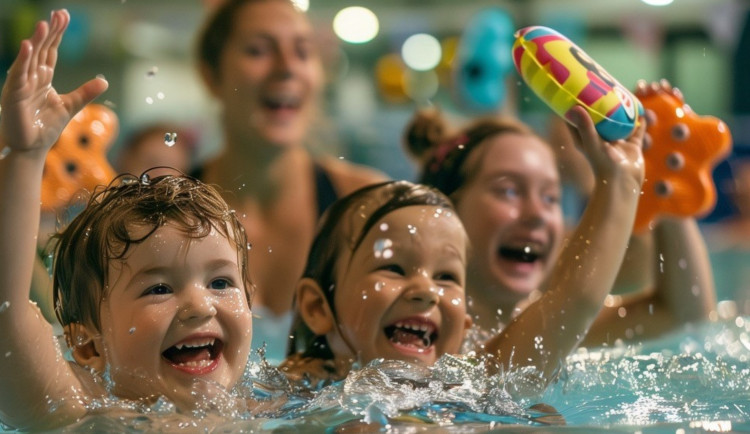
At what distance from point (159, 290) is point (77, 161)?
1176 millimetres

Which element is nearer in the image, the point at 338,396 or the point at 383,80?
the point at 338,396

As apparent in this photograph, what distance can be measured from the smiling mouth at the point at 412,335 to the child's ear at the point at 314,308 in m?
0.13

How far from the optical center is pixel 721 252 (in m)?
5.32

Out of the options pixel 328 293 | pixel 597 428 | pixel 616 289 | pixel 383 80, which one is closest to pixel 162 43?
pixel 383 80

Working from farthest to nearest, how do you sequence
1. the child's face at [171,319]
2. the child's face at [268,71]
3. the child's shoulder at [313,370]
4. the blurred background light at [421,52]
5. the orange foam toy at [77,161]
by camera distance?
the blurred background light at [421,52], the child's face at [268,71], the orange foam toy at [77,161], the child's shoulder at [313,370], the child's face at [171,319]

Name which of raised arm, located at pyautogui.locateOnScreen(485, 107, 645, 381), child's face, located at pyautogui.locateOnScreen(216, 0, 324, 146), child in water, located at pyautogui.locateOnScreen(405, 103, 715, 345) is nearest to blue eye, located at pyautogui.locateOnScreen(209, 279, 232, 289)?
raised arm, located at pyautogui.locateOnScreen(485, 107, 645, 381)

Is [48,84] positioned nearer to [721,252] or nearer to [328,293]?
[328,293]

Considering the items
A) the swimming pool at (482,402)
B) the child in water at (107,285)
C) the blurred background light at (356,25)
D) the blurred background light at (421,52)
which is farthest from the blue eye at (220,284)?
the blurred background light at (356,25)

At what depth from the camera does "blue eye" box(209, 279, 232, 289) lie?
5.07 feet

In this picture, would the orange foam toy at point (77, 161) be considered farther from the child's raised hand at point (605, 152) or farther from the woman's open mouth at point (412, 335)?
the child's raised hand at point (605, 152)

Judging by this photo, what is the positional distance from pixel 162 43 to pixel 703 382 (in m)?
6.33

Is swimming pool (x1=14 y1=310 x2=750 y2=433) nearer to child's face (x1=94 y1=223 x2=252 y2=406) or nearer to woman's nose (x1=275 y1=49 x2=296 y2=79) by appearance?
child's face (x1=94 y1=223 x2=252 y2=406)

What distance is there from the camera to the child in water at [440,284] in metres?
1.79

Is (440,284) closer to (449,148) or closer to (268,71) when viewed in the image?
(449,148)
